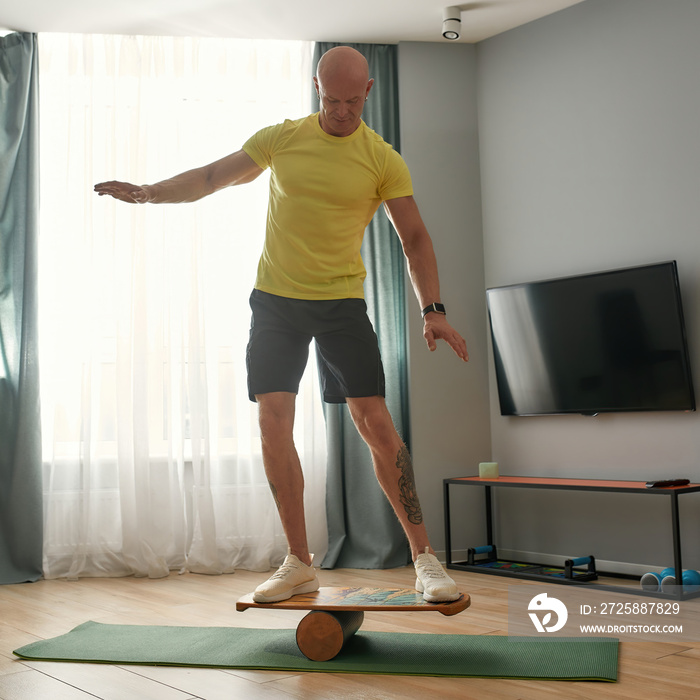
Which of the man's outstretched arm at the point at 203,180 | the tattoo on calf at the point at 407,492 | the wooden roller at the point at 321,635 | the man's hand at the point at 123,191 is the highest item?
the man's outstretched arm at the point at 203,180

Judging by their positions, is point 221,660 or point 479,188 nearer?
point 221,660

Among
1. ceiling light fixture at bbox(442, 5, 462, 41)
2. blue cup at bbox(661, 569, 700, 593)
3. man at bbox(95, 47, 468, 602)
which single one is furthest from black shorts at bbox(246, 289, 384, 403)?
ceiling light fixture at bbox(442, 5, 462, 41)

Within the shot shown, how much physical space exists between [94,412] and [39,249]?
0.87 meters

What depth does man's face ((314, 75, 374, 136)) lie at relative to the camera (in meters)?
2.20

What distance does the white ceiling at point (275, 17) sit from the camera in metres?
3.89

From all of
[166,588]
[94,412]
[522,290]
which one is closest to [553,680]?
[166,588]

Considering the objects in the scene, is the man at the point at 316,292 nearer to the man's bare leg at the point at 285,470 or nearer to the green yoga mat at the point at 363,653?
the man's bare leg at the point at 285,470

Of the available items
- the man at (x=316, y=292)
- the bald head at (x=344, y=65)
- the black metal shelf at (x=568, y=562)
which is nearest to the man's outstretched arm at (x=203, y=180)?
the man at (x=316, y=292)

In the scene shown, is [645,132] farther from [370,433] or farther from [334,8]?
[370,433]

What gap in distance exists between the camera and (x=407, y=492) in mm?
2354

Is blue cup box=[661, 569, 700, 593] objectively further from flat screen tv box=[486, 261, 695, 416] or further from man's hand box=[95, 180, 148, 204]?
man's hand box=[95, 180, 148, 204]

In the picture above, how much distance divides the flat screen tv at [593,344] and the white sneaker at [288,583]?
6.33 feet

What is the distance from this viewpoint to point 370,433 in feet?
7.73

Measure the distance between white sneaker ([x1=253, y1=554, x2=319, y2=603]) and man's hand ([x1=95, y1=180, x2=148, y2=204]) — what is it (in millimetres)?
1097
